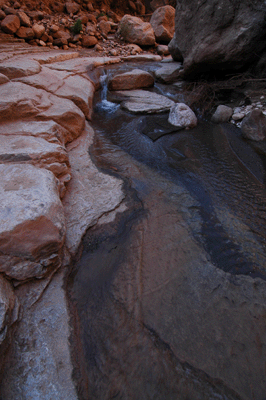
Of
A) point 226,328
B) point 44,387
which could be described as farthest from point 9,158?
point 226,328

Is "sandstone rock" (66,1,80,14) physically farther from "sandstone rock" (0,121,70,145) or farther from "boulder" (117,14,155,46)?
"sandstone rock" (0,121,70,145)

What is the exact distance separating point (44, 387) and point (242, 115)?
434cm

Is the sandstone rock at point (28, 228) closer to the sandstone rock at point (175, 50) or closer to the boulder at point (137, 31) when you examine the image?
the sandstone rock at point (175, 50)

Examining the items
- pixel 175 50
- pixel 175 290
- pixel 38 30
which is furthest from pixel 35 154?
pixel 38 30

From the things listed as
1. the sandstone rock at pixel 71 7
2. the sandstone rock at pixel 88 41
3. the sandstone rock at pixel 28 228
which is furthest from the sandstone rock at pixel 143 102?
the sandstone rock at pixel 71 7

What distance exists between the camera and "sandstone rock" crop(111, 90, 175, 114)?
14.0ft

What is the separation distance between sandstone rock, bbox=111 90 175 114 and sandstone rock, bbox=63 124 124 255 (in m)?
2.05

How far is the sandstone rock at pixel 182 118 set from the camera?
147 inches

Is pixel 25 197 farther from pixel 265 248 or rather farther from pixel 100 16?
pixel 100 16

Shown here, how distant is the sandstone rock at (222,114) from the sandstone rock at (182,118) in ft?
1.35

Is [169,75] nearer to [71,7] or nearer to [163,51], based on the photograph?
[163,51]

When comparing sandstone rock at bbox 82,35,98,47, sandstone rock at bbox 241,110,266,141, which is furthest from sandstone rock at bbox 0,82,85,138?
sandstone rock at bbox 82,35,98,47

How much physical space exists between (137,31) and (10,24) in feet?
16.6

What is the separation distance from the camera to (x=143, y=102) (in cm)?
457
